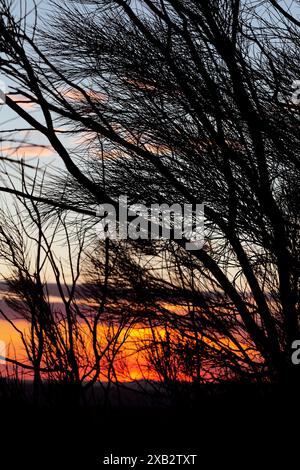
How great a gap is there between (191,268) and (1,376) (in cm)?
116

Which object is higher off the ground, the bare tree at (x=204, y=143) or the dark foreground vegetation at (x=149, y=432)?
the bare tree at (x=204, y=143)

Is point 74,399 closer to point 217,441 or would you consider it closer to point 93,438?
point 93,438

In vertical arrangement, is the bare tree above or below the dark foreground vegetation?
above

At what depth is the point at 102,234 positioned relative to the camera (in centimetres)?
468

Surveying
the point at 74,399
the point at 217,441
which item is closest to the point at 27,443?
the point at 74,399
